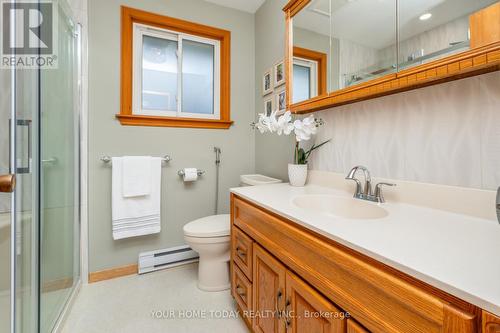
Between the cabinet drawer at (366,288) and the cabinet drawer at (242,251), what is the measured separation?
276 millimetres

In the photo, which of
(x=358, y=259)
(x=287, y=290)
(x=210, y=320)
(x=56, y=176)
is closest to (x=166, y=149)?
(x=56, y=176)

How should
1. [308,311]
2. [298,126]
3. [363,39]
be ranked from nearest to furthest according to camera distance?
1. [308,311]
2. [363,39]
3. [298,126]

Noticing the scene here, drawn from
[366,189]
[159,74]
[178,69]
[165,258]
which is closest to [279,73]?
[178,69]

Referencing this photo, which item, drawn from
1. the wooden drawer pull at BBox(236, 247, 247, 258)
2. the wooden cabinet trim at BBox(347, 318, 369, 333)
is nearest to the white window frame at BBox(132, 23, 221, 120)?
the wooden drawer pull at BBox(236, 247, 247, 258)

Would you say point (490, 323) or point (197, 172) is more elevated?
point (197, 172)

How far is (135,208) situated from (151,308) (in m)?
0.71

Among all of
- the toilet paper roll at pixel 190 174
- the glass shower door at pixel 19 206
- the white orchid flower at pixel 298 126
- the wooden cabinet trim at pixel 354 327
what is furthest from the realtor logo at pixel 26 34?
the wooden cabinet trim at pixel 354 327

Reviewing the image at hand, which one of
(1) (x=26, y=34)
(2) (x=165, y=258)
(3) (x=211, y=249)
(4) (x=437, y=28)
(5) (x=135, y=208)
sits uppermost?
(1) (x=26, y=34)

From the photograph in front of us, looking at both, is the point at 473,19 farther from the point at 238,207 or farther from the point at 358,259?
the point at 238,207

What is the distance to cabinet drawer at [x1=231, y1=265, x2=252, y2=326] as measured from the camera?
3.84 ft

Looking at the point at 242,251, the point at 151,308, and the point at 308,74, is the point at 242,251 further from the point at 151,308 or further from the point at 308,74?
the point at 308,74

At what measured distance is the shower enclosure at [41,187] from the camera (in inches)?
36.6

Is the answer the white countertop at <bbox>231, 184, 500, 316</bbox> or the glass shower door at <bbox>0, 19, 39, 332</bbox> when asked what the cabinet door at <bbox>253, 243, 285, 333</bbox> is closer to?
the white countertop at <bbox>231, 184, 500, 316</bbox>

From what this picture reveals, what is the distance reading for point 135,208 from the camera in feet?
5.80
